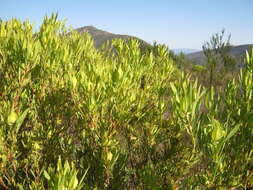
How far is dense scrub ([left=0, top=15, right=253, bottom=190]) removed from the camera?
5.66 ft

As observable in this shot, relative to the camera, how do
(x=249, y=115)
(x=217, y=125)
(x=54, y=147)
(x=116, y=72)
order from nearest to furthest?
(x=217, y=125), (x=249, y=115), (x=116, y=72), (x=54, y=147)

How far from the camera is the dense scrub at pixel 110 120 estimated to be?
1725mm

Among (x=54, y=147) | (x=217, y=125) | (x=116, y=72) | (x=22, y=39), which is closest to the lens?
(x=217, y=125)

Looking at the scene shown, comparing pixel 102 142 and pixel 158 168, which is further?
pixel 158 168

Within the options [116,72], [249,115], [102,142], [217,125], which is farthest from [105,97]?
[249,115]

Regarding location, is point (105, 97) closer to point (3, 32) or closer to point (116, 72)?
point (116, 72)

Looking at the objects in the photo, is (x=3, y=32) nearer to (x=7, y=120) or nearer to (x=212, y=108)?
(x=7, y=120)

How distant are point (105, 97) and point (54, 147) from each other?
3.26 feet

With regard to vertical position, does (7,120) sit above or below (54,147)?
above

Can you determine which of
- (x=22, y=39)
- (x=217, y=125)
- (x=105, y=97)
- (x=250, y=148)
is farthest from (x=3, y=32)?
(x=250, y=148)

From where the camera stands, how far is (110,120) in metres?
2.07

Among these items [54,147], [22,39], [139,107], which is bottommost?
[54,147]

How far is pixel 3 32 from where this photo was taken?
2.77 m

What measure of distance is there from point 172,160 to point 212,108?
87 cm
